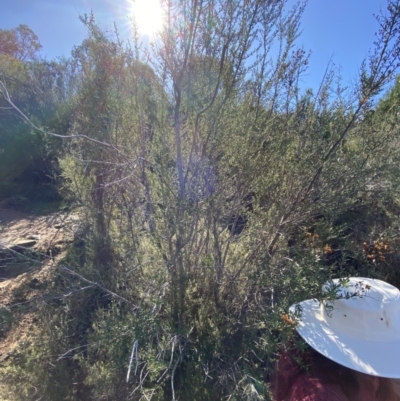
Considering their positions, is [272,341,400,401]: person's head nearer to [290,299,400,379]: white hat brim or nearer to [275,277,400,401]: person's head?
[275,277,400,401]: person's head

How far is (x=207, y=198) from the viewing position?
178 cm

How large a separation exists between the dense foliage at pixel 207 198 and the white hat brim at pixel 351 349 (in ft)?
0.46

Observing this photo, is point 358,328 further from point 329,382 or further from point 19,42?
point 19,42

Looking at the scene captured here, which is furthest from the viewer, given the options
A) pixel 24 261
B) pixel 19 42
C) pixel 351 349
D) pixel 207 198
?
pixel 19 42

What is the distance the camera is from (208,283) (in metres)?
2.20

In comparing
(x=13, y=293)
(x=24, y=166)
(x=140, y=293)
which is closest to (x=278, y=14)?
(x=140, y=293)

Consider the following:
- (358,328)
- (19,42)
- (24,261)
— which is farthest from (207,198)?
(19,42)

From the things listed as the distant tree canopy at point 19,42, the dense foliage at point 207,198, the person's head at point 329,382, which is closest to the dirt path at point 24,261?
the dense foliage at point 207,198

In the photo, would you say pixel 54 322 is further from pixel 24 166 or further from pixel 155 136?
→ pixel 24 166

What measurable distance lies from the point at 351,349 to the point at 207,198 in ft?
3.50

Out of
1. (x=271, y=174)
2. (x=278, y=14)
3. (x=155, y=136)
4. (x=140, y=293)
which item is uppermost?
(x=278, y=14)

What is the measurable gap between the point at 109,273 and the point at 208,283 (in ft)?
2.84

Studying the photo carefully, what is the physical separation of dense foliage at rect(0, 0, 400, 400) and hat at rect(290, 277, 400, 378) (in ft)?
0.41

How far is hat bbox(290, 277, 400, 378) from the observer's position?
4.54ft
